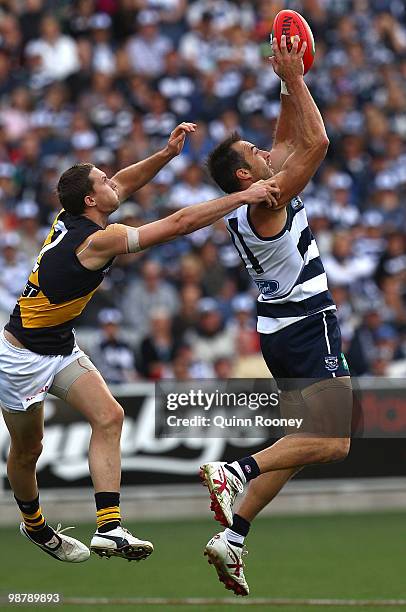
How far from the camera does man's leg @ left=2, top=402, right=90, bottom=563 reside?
8.30 meters

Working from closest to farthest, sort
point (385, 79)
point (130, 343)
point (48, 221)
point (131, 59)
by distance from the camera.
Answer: point (130, 343)
point (48, 221)
point (131, 59)
point (385, 79)

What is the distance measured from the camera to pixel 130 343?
14.8 metres

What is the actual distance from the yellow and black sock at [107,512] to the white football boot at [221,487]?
1.91 ft

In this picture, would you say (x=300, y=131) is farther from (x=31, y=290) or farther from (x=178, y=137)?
(x=31, y=290)

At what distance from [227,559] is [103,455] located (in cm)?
97

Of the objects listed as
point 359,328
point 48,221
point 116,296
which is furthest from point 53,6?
point 359,328

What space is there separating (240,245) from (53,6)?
1161cm

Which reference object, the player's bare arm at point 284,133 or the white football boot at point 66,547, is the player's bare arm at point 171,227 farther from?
the white football boot at point 66,547

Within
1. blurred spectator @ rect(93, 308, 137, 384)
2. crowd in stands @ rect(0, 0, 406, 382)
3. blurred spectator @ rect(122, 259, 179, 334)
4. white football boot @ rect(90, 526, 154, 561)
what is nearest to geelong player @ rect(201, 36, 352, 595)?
white football boot @ rect(90, 526, 154, 561)

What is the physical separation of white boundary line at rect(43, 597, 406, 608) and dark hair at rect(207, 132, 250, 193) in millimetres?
3076

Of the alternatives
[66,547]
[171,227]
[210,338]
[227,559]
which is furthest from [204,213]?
[210,338]

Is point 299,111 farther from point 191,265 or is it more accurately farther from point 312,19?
point 312,19

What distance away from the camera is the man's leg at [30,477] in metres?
8.30

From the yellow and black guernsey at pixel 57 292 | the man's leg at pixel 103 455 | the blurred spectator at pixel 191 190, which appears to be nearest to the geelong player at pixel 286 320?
the man's leg at pixel 103 455
